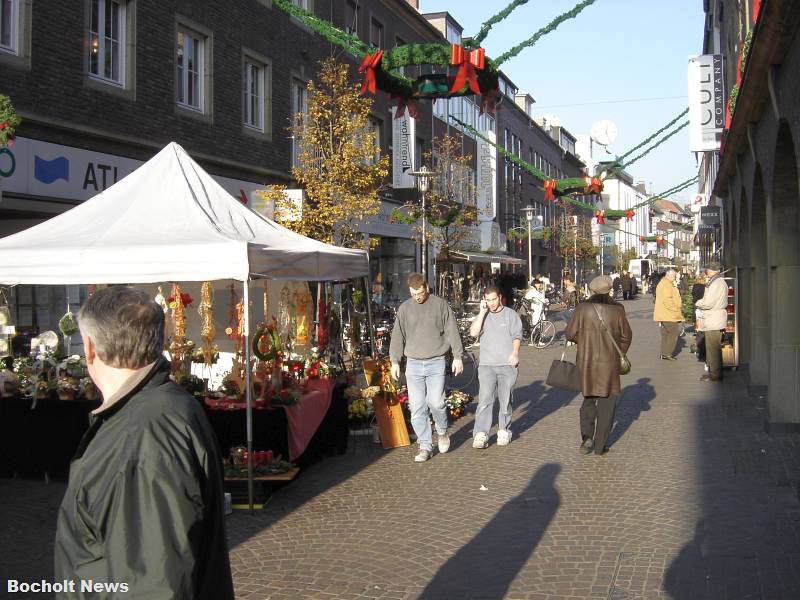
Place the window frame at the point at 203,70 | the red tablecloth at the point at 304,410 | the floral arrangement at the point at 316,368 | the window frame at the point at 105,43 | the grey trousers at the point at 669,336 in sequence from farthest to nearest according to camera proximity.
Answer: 1. the grey trousers at the point at 669,336
2. the window frame at the point at 203,70
3. the window frame at the point at 105,43
4. the floral arrangement at the point at 316,368
5. the red tablecloth at the point at 304,410

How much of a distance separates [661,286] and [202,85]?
10.0 metres

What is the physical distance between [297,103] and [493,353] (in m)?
14.8

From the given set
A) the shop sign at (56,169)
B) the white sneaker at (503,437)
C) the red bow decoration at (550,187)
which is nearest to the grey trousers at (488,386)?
the white sneaker at (503,437)

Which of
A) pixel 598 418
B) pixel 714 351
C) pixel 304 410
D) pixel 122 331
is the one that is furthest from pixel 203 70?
pixel 122 331

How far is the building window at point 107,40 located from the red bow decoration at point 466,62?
7.33m

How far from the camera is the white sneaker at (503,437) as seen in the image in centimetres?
941

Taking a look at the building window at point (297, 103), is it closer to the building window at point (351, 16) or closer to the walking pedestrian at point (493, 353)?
the building window at point (351, 16)

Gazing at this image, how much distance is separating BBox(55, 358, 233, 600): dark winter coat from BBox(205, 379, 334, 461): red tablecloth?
5395 millimetres

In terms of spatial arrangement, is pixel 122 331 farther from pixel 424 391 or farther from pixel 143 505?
pixel 424 391

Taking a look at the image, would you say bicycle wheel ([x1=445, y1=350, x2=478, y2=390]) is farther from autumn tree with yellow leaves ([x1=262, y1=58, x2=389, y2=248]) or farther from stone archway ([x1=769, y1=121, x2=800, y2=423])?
stone archway ([x1=769, y1=121, x2=800, y2=423])

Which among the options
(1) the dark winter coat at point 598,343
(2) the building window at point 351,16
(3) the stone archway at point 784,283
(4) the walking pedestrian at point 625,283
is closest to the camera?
(1) the dark winter coat at point 598,343

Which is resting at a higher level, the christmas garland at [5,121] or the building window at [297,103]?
the building window at [297,103]

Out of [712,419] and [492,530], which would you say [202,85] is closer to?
[712,419]

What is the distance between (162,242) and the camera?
7.30 metres
